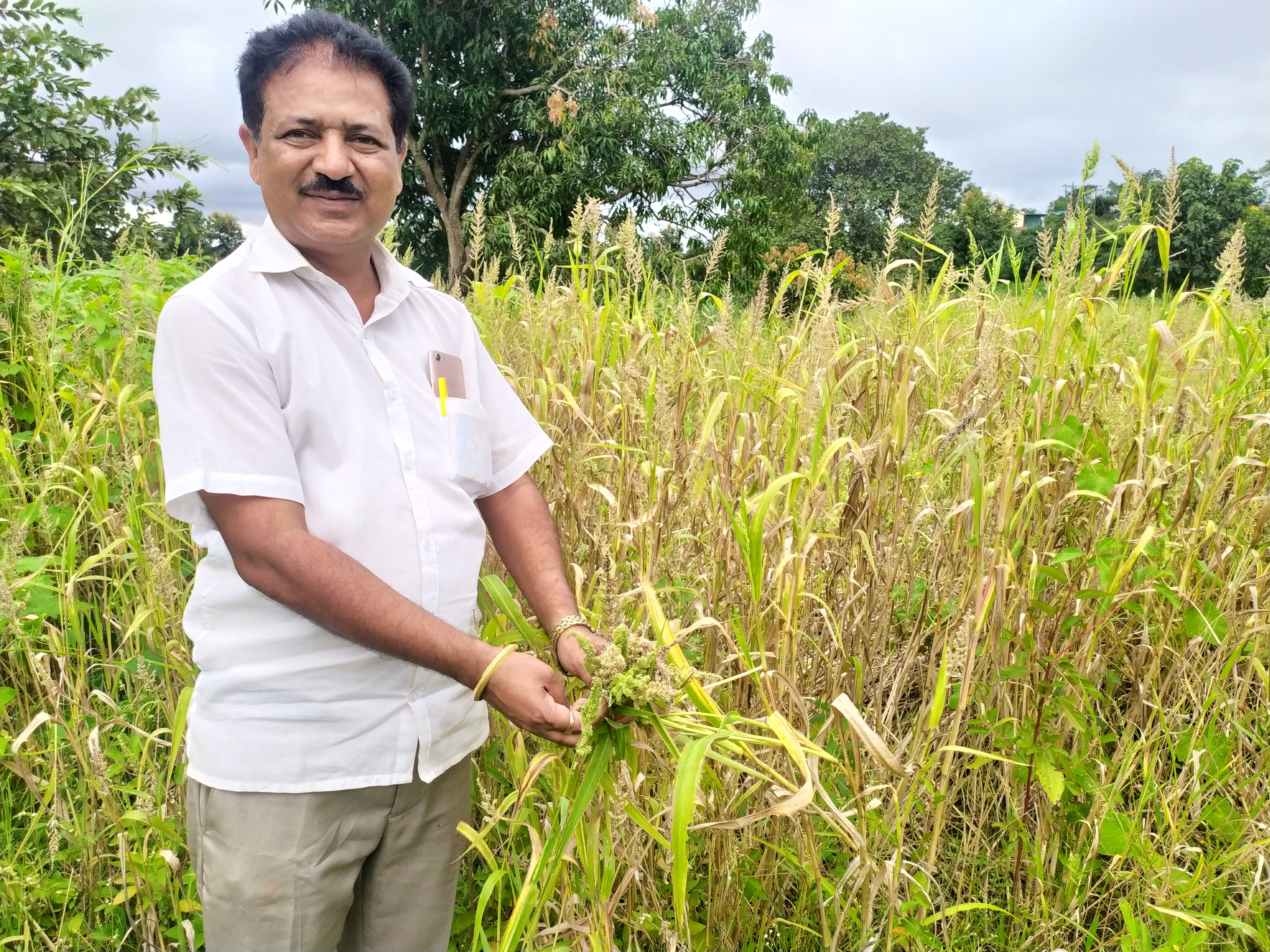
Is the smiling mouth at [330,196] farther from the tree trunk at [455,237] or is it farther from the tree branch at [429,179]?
the tree branch at [429,179]

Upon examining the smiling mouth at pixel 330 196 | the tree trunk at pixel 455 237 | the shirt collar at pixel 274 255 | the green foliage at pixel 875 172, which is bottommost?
Answer: the shirt collar at pixel 274 255

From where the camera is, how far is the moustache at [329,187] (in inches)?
51.8

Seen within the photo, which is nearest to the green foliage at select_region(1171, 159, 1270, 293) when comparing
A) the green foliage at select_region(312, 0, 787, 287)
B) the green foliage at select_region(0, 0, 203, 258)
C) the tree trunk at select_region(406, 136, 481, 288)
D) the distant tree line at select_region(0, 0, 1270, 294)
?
the distant tree line at select_region(0, 0, 1270, 294)

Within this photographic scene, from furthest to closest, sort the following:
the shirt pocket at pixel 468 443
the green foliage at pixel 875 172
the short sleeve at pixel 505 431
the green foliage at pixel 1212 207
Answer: the green foliage at pixel 875 172 < the green foliage at pixel 1212 207 < the short sleeve at pixel 505 431 < the shirt pocket at pixel 468 443

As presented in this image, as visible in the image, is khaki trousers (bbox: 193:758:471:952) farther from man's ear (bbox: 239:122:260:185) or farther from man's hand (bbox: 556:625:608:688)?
man's ear (bbox: 239:122:260:185)

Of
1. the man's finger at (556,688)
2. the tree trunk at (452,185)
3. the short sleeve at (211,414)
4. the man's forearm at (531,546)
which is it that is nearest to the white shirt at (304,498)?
→ the short sleeve at (211,414)

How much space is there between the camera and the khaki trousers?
1265 mm

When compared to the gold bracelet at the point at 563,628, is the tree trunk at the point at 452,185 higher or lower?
higher

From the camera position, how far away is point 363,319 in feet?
4.73

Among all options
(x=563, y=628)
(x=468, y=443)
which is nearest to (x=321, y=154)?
(x=468, y=443)

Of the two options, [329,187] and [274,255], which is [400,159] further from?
[274,255]

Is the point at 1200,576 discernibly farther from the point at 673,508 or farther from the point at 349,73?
the point at 349,73

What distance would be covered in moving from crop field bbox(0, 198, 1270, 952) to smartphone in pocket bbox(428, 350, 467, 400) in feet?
1.11

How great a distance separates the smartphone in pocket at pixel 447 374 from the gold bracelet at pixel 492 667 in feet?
1.67
